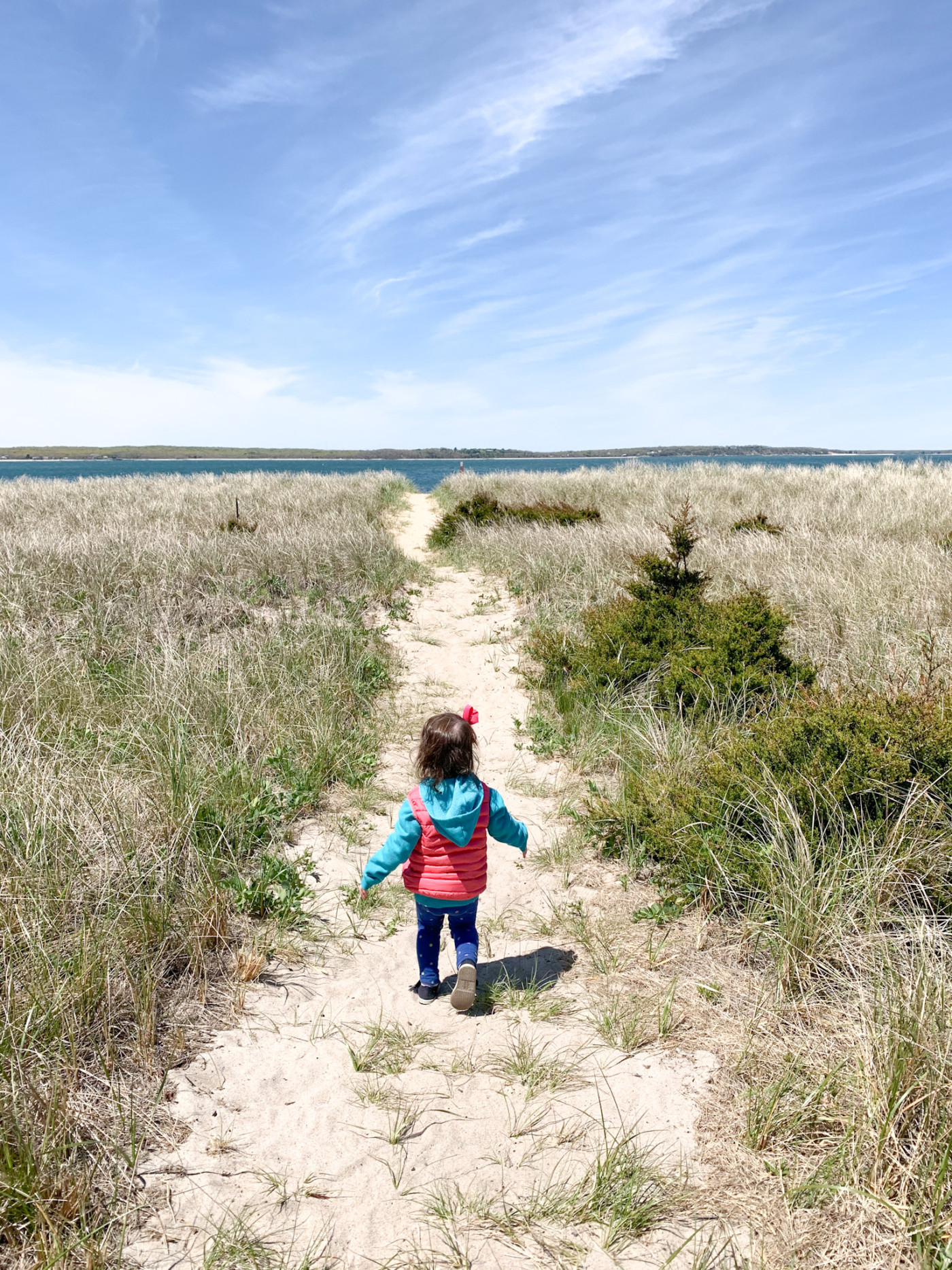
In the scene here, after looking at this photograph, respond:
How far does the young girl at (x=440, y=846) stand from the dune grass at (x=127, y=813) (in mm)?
770

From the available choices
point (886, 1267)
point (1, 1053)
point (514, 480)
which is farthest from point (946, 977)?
point (514, 480)

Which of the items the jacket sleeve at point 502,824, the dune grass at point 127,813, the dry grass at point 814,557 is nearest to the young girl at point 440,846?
the jacket sleeve at point 502,824

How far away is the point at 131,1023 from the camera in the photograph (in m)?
2.62

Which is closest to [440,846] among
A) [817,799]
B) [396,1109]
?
[396,1109]

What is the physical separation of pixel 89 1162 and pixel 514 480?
95.3 feet

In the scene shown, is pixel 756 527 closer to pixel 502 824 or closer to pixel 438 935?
pixel 502 824

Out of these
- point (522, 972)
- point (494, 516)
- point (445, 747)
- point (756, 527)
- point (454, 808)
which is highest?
point (494, 516)

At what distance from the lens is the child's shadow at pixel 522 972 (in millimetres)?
3160

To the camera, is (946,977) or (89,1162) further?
(946,977)

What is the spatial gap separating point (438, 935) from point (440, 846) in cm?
41

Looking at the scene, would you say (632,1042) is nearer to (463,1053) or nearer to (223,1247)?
(463,1053)

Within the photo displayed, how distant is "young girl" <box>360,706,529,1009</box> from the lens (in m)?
3.09

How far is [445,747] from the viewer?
3.08 metres

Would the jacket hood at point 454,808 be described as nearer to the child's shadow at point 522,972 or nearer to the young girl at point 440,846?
the young girl at point 440,846
